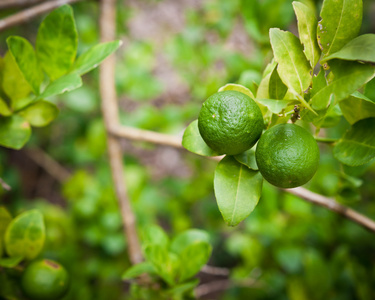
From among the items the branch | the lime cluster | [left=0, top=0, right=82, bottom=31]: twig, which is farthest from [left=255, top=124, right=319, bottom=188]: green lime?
[left=0, top=0, right=82, bottom=31]: twig

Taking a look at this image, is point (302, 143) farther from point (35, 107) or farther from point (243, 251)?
point (243, 251)

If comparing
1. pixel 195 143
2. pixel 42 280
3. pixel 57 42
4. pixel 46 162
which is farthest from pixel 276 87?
pixel 46 162

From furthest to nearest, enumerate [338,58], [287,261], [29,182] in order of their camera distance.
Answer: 1. [29,182]
2. [287,261]
3. [338,58]

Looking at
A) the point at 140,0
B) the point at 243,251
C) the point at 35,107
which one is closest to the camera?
the point at 35,107

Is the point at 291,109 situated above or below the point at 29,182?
above

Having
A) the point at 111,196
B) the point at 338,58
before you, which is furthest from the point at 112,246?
the point at 338,58

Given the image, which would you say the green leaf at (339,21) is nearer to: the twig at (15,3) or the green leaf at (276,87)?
the green leaf at (276,87)
